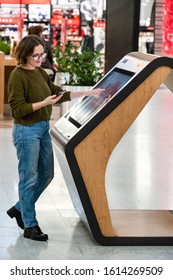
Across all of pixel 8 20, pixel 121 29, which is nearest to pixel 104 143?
pixel 121 29

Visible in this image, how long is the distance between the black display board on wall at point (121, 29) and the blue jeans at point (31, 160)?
456 inches

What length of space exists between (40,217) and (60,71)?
23.7 feet

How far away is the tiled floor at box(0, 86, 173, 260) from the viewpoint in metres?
6.02

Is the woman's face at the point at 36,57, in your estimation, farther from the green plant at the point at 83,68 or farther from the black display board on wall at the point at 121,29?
the black display board on wall at the point at 121,29

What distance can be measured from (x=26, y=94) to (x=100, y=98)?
62 centimetres

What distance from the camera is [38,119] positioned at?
6.21 metres

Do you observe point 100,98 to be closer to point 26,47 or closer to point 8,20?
point 26,47

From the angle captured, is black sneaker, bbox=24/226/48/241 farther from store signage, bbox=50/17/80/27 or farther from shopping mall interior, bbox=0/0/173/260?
store signage, bbox=50/17/80/27

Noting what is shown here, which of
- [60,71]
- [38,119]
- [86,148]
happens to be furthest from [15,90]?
[60,71]

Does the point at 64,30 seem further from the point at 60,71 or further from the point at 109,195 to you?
the point at 109,195

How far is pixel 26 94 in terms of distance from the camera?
243 inches

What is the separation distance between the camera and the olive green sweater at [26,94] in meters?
6.07

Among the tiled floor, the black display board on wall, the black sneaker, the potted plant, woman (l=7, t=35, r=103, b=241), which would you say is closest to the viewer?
the tiled floor

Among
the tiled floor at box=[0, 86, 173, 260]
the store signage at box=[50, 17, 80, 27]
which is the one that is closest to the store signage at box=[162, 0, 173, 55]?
the store signage at box=[50, 17, 80, 27]
